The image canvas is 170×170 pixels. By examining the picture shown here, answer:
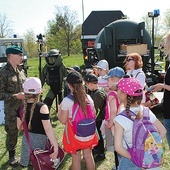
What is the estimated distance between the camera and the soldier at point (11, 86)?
3.67m

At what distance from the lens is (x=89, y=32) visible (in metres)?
15.3

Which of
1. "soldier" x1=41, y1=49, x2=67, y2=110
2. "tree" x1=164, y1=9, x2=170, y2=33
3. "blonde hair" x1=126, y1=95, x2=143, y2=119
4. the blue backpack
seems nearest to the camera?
the blue backpack

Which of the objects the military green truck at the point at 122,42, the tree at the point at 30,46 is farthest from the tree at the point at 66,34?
the military green truck at the point at 122,42

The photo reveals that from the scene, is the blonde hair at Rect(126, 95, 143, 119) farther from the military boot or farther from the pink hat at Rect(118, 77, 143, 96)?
the military boot

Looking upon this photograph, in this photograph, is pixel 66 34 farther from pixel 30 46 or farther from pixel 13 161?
pixel 13 161

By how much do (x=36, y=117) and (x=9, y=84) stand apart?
1.18 metres

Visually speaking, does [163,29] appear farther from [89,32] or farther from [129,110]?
[129,110]

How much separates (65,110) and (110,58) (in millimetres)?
4736

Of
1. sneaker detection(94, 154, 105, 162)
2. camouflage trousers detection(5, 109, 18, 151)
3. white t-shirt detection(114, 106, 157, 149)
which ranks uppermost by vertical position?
white t-shirt detection(114, 106, 157, 149)

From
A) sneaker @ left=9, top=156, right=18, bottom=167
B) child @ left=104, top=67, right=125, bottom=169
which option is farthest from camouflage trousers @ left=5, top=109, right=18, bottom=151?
child @ left=104, top=67, right=125, bottom=169

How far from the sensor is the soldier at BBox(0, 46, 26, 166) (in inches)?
145

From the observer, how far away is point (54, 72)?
5.94 metres

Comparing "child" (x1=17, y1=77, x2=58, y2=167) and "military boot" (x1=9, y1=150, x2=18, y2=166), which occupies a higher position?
"child" (x1=17, y1=77, x2=58, y2=167)

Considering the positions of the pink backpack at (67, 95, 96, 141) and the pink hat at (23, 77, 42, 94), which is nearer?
the pink hat at (23, 77, 42, 94)
